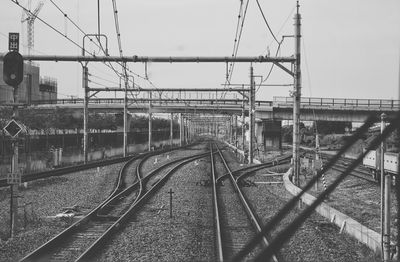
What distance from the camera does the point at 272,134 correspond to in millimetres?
55562

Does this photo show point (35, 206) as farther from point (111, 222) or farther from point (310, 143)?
point (310, 143)

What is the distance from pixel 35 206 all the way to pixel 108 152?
30.7 metres

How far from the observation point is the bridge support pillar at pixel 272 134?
180 ft

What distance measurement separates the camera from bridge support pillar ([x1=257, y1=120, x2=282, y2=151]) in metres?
54.7

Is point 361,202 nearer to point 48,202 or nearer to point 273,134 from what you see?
point 48,202

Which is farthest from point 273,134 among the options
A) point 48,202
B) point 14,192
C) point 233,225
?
point 14,192

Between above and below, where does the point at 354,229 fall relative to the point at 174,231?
above

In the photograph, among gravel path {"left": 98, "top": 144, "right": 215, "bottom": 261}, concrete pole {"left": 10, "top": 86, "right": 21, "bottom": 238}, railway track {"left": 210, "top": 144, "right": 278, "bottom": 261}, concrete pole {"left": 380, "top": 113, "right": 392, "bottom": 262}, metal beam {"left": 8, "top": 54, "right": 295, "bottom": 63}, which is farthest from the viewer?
metal beam {"left": 8, "top": 54, "right": 295, "bottom": 63}

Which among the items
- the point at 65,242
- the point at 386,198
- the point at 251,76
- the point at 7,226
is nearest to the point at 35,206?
the point at 7,226

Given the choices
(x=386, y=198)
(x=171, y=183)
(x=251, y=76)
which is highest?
(x=251, y=76)

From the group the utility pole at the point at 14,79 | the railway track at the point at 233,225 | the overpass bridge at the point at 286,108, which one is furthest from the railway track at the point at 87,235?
the overpass bridge at the point at 286,108

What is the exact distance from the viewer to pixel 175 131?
360ft

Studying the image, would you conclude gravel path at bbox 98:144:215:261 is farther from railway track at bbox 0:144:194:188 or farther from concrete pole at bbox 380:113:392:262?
railway track at bbox 0:144:194:188

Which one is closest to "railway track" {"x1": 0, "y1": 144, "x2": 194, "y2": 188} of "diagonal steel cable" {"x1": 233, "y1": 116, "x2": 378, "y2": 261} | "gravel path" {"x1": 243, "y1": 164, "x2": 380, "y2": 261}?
"gravel path" {"x1": 243, "y1": 164, "x2": 380, "y2": 261}
